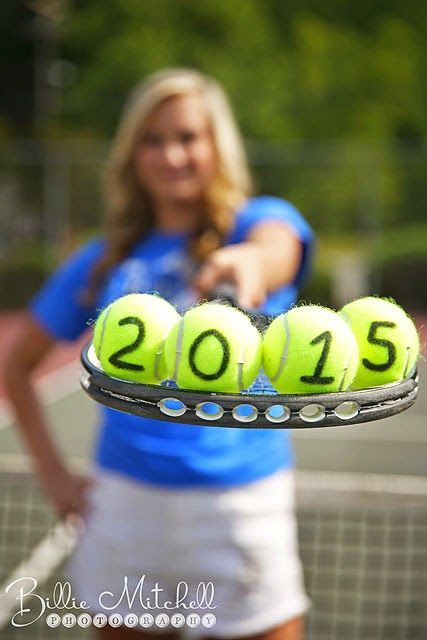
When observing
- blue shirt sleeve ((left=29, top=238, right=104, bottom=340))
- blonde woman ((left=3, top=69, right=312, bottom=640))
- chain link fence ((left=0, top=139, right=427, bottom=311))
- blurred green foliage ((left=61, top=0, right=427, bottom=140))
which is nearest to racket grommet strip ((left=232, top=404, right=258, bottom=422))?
blonde woman ((left=3, top=69, right=312, bottom=640))

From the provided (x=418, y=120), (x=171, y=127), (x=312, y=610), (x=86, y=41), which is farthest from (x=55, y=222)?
(x=171, y=127)

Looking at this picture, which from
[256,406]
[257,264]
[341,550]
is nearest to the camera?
[256,406]

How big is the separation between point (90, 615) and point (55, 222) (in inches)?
318

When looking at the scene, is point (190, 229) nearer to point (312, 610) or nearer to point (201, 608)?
point (201, 608)

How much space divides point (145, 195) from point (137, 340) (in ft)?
2.31

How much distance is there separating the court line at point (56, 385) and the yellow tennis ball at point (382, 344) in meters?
4.31

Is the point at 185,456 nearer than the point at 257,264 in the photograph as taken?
No

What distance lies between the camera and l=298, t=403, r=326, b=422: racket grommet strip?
0.73 metres

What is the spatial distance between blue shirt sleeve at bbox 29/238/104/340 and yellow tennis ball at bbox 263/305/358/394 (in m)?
0.70

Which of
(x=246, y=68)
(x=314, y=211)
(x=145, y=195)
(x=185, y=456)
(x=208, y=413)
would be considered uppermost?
(x=208, y=413)

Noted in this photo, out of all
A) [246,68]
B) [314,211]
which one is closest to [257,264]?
[314,211]

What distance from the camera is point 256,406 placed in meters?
0.73

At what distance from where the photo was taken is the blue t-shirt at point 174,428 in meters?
1.23

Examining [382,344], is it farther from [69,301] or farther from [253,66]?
[253,66]
